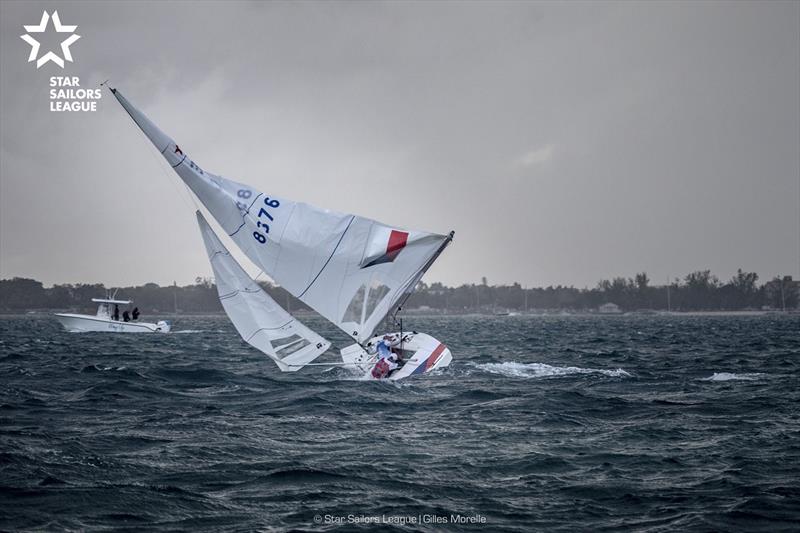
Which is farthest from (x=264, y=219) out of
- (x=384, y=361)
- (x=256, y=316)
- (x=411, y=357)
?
(x=411, y=357)

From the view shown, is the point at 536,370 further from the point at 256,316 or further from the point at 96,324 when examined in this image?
the point at 96,324

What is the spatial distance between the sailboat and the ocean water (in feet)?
5.70

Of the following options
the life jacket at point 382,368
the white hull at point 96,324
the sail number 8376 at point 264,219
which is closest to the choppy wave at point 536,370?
the life jacket at point 382,368

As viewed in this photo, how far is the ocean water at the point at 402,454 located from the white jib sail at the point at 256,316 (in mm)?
1159

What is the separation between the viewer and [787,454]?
1185 centimetres

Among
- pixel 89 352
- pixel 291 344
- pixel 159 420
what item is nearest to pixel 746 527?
pixel 159 420

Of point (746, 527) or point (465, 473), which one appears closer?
point (746, 527)

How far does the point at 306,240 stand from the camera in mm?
19953

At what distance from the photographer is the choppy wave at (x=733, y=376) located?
74.4ft

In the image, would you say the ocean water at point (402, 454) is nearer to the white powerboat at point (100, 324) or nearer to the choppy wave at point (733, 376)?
the choppy wave at point (733, 376)

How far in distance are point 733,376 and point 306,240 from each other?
13.8 meters

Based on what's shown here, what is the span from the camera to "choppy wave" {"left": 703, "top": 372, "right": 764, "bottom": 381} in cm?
2269

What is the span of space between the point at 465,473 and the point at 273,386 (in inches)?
461

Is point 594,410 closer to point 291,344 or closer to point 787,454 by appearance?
point 787,454
